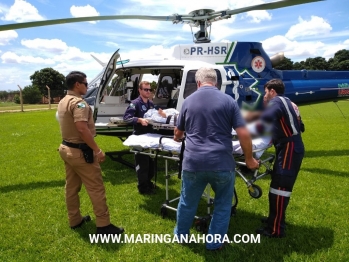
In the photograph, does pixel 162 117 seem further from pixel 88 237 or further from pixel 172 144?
pixel 88 237

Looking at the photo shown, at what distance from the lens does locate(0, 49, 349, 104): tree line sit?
4565 cm

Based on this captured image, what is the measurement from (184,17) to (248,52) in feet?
5.35

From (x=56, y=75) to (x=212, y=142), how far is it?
7149cm

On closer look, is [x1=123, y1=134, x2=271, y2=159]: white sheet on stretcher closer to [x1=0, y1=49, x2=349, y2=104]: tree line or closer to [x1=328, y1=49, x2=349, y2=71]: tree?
[x1=0, y1=49, x2=349, y2=104]: tree line

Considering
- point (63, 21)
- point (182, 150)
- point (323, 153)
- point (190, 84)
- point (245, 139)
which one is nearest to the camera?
point (245, 139)

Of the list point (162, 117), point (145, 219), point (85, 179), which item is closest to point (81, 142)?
point (85, 179)

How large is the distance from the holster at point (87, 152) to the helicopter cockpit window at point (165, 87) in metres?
5.10

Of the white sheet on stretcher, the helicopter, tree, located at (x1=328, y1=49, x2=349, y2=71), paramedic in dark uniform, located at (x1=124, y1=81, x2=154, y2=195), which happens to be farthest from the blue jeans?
tree, located at (x1=328, y1=49, x2=349, y2=71)

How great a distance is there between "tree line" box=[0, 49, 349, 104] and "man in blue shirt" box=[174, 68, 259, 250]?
3792 centimetres

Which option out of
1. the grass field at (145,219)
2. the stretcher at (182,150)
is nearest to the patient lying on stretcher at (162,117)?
the stretcher at (182,150)

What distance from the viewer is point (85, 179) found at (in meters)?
3.49

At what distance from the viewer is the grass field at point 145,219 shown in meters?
3.27

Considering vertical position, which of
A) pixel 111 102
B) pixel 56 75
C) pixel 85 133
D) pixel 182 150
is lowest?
pixel 182 150

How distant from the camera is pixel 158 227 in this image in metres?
3.91
